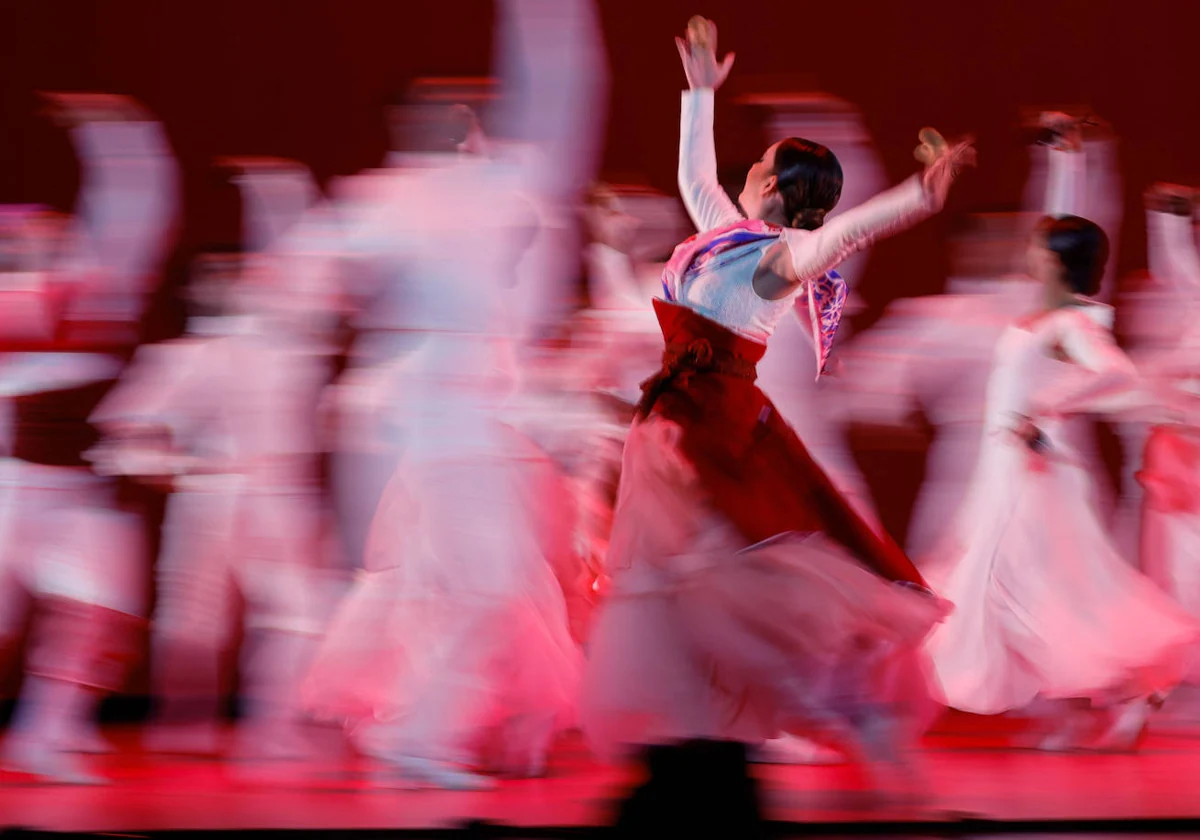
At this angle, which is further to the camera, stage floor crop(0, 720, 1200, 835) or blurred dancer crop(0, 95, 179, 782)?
blurred dancer crop(0, 95, 179, 782)

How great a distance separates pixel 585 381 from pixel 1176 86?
10.6 feet

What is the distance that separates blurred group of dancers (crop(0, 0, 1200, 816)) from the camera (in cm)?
246

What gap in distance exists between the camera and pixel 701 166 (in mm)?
2922

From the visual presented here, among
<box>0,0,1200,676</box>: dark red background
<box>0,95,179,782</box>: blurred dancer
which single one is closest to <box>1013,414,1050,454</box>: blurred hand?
<box>0,0,1200,676</box>: dark red background

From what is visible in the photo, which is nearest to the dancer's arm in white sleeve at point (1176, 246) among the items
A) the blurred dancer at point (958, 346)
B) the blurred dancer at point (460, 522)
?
the blurred dancer at point (958, 346)

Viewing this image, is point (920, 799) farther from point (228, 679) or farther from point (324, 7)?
point (324, 7)

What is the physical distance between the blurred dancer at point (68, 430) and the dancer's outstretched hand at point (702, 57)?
195 centimetres

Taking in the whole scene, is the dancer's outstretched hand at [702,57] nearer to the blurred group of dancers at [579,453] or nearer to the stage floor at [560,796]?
the blurred group of dancers at [579,453]

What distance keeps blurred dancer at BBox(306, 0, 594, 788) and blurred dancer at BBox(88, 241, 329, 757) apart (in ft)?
2.15

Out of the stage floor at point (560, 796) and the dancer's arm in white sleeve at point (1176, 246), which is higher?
the dancer's arm in white sleeve at point (1176, 246)

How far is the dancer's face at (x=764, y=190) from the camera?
2.71m

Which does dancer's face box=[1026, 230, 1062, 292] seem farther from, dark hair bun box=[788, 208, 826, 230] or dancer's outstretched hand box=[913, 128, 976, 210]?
dancer's outstretched hand box=[913, 128, 976, 210]

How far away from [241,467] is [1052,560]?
2225 millimetres

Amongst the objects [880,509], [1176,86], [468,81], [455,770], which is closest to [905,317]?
[880,509]
